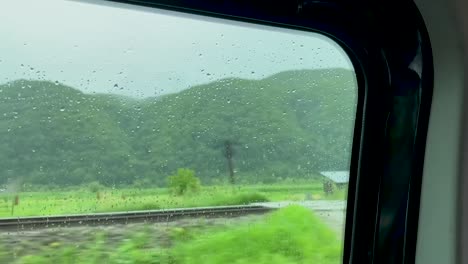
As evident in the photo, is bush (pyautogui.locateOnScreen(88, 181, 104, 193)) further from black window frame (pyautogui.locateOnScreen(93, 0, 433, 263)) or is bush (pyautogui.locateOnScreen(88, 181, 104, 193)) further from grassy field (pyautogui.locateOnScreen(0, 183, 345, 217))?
black window frame (pyautogui.locateOnScreen(93, 0, 433, 263))

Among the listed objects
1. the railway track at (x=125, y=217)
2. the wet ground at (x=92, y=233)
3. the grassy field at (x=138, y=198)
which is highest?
the grassy field at (x=138, y=198)

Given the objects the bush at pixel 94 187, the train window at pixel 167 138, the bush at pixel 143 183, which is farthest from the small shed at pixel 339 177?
the bush at pixel 94 187

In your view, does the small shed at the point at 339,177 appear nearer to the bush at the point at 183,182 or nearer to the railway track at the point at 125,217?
the railway track at the point at 125,217

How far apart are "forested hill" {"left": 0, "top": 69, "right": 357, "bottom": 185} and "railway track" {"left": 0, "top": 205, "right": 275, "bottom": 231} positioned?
2.6 inches

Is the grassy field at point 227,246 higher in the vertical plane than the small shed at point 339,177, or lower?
lower

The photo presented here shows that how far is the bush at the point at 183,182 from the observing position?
129cm

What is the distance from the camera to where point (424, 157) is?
1446mm

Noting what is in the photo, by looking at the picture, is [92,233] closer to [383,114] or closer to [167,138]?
[167,138]

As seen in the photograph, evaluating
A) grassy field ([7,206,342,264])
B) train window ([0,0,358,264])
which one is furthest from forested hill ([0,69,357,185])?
grassy field ([7,206,342,264])

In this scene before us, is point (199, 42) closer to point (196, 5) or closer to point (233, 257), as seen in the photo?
point (196, 5)

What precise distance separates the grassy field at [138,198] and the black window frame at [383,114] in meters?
0.11

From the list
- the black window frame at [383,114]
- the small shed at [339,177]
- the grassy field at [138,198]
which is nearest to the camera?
the grassy field at [138,198]

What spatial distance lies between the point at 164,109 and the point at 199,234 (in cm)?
28

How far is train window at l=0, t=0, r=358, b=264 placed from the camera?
3.75 ft
